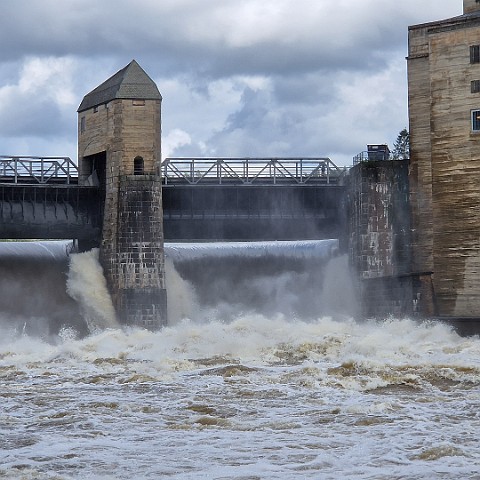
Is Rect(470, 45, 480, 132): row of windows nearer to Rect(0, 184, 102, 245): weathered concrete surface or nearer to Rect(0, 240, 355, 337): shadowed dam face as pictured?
Rect(0, 240, 355, 337): shadowed dam face

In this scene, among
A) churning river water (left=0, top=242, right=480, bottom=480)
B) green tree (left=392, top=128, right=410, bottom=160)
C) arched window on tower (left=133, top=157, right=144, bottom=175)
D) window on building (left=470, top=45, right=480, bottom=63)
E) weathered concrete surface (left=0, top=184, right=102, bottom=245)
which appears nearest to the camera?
churning river water (left=0, top=242, right=480, bottom=480)

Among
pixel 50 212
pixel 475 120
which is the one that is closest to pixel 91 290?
pixel 50 212

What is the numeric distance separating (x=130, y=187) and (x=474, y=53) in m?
16.5

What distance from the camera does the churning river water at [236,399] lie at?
863 inches

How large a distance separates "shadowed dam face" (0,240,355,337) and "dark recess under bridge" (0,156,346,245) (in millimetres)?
1770

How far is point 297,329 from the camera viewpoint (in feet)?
153

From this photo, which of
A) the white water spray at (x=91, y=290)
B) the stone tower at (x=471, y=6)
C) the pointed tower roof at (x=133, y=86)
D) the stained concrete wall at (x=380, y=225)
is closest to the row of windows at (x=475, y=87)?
the stained concrete wall at (x=380, y=225)

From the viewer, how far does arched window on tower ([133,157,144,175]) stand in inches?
1976

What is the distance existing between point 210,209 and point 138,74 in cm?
737

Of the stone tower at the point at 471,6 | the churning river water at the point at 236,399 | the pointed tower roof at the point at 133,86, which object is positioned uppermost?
the stone tower at the point at 471,6

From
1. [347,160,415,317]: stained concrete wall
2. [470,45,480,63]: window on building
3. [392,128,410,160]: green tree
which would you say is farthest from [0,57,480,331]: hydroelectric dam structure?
[392,128,410,160]: green tree

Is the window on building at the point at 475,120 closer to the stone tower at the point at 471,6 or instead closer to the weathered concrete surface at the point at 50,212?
the stone tower at the point at 471,6

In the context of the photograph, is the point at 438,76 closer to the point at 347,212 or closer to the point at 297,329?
the point at 347,212

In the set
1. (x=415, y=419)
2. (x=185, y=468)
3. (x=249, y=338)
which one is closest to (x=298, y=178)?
(x=249, y=338)
